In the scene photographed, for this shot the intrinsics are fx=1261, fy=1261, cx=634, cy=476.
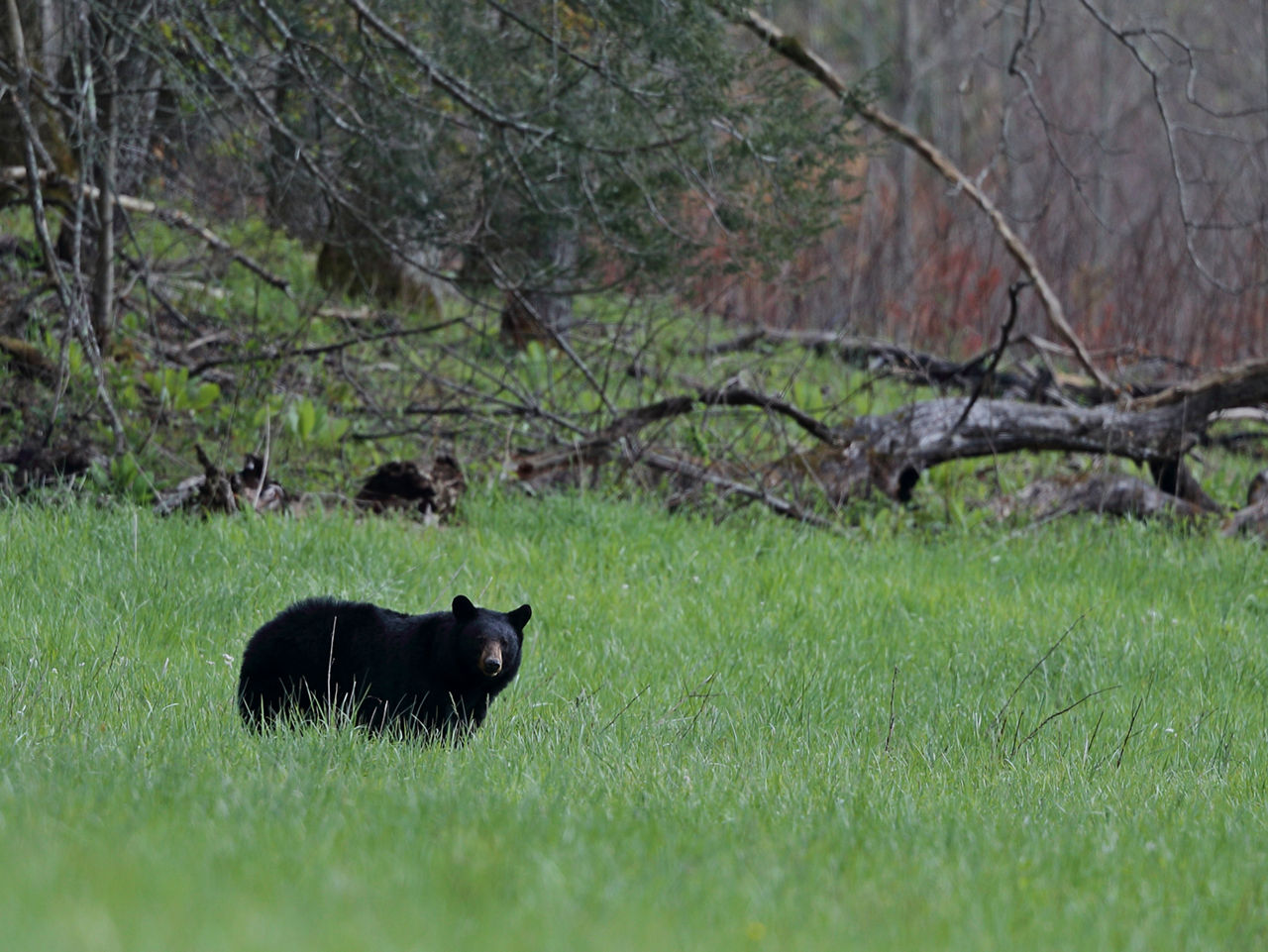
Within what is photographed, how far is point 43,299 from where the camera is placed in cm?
1088

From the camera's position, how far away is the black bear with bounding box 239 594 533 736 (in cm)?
466

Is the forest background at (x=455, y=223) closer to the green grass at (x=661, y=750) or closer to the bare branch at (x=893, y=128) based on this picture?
the bare branch at (x=893, y=128)

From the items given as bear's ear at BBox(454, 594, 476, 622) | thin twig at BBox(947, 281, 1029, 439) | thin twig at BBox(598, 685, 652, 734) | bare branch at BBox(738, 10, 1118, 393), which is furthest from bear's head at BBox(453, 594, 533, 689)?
bare branch at BBox(738, 10, 1118, 393)

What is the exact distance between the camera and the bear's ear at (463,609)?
177 inches

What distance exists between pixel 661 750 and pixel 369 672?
114cm

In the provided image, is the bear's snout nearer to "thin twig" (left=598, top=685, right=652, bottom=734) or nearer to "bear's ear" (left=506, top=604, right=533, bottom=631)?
"bear's ear" (left=506, top=604, right=533, bottom=631)

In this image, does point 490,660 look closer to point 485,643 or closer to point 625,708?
point 485,643

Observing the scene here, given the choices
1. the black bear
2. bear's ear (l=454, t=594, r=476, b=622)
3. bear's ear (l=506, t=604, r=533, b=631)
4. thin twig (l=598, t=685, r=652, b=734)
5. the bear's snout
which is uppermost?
bear's ear (l=454, t=594, r=476, b=622)

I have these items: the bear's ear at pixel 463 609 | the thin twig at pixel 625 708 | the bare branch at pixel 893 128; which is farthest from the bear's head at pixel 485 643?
the bare branch at pixel 893 128

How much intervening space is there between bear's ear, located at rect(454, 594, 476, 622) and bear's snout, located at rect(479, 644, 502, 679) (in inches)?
6.8

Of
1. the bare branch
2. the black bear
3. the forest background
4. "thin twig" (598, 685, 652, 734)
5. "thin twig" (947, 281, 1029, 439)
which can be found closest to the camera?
the black bear

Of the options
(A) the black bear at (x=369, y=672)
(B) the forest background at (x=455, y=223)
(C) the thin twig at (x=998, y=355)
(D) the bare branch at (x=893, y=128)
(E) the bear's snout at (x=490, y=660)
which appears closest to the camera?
(E) the bear's snout at (x=490, y=660)

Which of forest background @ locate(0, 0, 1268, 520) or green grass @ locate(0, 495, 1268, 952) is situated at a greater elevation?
forest background @ locate(0, 0, 1268, 520)

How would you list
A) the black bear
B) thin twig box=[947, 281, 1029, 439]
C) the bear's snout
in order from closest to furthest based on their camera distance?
the bear's snout
the black bear
thin twig box=[947, 281, 1029, 439]
